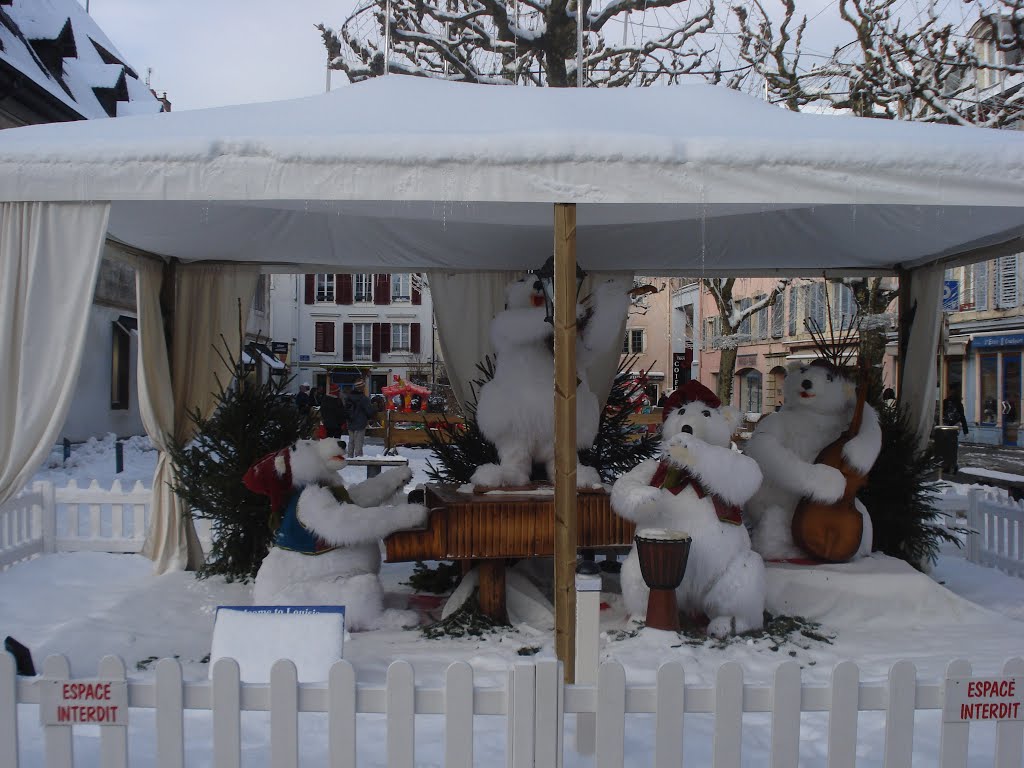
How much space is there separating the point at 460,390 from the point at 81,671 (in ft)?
10.5

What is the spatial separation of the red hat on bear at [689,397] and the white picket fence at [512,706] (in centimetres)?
231

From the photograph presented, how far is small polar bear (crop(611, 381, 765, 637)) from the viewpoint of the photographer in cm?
399

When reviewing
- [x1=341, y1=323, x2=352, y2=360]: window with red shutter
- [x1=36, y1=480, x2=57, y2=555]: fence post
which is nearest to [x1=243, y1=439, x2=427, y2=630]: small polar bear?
[x1=36, y1=480, x2=57, y2=555]: fence post

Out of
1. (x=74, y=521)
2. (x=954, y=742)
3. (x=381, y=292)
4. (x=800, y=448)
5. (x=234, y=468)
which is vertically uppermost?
(x=381, y=292)

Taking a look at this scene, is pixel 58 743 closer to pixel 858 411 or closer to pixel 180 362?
pixel 180 362

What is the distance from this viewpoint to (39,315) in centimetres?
315

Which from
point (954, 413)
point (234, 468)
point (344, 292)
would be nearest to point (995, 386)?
point (954, 413)

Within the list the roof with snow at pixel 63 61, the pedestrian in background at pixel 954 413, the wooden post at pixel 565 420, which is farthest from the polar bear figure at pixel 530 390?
the pedestrian in background at pixel 954 413

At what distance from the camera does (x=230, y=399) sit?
17.8 feet

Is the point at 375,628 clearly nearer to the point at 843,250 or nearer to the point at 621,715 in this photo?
the point at 621,715

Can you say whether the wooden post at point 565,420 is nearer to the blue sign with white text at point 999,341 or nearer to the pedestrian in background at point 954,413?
the pedestrian in background at point 954,413

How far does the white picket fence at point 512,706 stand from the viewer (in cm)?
215

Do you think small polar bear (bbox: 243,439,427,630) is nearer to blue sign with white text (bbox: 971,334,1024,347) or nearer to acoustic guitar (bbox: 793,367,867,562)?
acoustic guitar (bbox: 793,367,867,562)

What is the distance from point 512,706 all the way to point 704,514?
2187 millimetres
